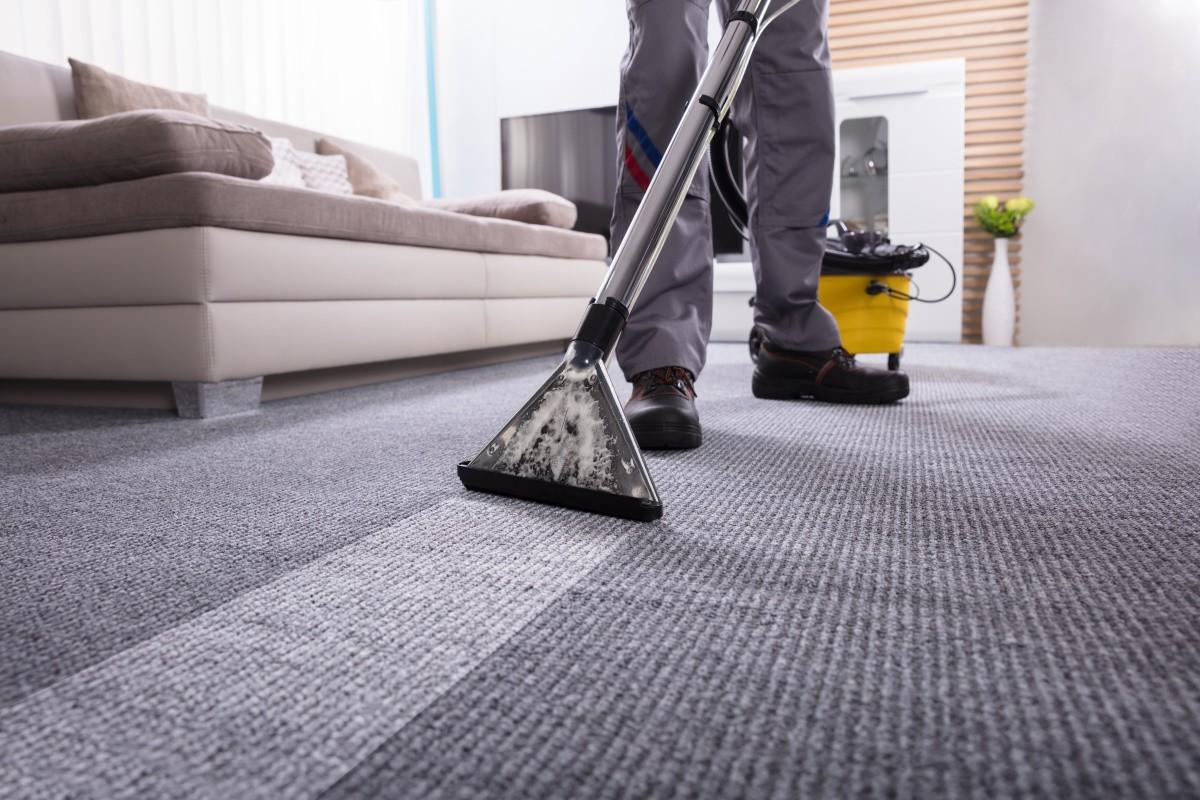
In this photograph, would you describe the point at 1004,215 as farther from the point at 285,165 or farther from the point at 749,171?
the point at 285,165

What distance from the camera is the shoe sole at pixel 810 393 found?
1.41 m

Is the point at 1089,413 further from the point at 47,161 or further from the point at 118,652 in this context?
the point at 47,161

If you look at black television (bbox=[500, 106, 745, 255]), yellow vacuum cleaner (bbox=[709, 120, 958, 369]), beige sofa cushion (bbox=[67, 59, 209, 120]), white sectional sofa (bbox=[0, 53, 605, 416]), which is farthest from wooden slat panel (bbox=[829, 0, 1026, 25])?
beige sofa cushion (bbox=[67, 59, 209, 120])

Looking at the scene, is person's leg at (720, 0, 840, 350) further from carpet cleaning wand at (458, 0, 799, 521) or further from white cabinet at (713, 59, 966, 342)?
white cabinet at (713, 59, 966, 342)

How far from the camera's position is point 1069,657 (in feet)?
1.35

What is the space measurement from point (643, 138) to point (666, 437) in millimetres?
428

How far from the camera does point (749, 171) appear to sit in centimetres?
142

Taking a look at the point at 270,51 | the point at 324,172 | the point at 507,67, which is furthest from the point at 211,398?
the point at 507,67

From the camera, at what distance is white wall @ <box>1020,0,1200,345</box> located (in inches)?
138

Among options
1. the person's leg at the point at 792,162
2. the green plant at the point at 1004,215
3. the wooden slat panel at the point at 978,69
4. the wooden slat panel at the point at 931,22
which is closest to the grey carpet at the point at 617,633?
the person's leg at the point at 792,162

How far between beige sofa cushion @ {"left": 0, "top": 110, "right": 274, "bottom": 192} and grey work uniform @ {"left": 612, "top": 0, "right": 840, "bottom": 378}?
0.72 metres

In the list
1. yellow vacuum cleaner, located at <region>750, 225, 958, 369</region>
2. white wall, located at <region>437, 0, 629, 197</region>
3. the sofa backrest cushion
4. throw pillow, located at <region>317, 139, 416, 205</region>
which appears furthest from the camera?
white wall, located at <region>437, 0, 629, 197</region>

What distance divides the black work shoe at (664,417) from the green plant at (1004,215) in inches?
123

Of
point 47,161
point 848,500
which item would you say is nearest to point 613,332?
point 848,500
